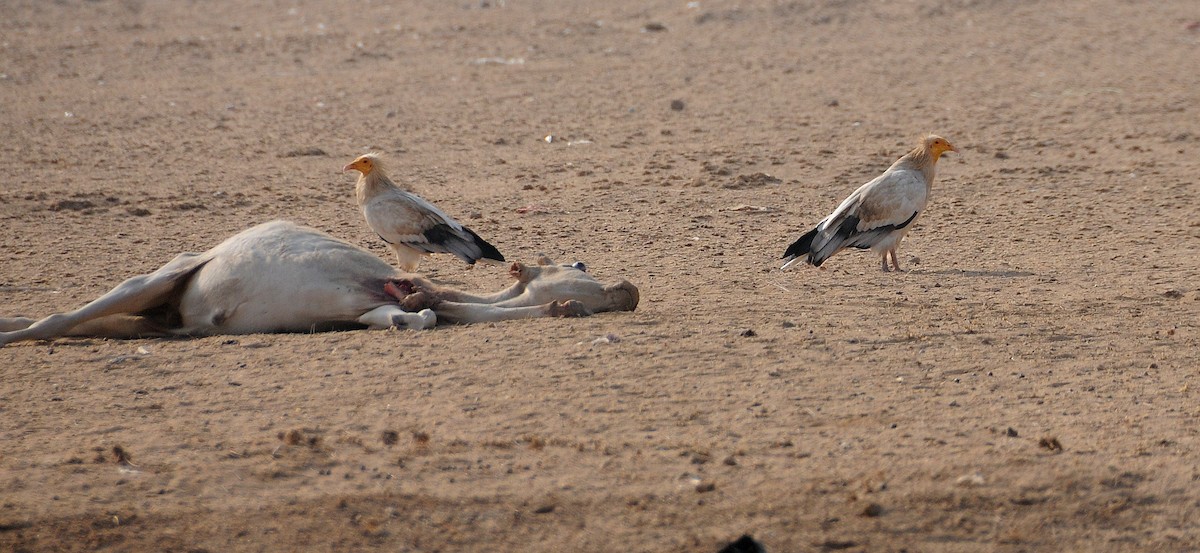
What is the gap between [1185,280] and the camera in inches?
306

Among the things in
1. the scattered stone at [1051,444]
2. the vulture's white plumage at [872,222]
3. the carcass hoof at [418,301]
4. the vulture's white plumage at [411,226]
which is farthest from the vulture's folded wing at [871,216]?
the scattered stone at [1051,444]

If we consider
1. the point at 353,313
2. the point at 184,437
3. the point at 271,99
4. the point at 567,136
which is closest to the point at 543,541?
the point at 184,437

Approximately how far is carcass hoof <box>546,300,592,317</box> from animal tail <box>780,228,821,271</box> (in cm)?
199

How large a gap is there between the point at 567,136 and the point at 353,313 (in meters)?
6.82

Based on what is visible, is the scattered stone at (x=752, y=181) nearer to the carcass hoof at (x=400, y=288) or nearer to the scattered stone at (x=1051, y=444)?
the carcass hoof at (x=400, y=288)

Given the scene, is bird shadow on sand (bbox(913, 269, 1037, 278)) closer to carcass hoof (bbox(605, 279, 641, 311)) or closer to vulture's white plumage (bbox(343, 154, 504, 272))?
carcass hoof (bbox(605, 279, 641, 311))

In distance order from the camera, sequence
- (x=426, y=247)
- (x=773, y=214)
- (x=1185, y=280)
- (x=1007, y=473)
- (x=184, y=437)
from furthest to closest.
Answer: (x=773, y=214), (x=426, y=247), (x=1185, y=280), (x=184, y=437), (x=1007, y=473)

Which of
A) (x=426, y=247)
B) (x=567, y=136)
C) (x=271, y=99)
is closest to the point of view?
(x=426, y=247)

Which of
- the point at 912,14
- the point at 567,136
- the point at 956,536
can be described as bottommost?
the point at 956,536

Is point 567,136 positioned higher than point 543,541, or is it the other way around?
point 567,136

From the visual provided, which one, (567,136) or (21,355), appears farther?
(567,136)

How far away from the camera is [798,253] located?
8.32 m

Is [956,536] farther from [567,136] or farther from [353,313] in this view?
[567,136]

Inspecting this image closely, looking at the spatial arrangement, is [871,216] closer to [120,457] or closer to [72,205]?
[120,457]
